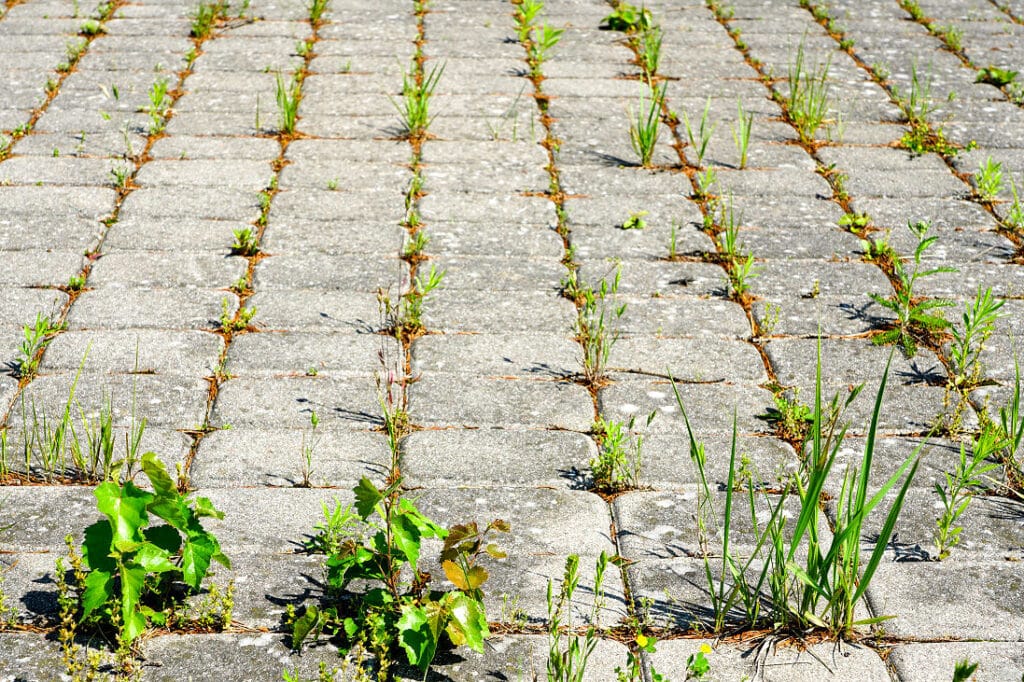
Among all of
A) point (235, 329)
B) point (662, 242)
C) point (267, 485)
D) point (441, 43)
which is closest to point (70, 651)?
point (267, 485)

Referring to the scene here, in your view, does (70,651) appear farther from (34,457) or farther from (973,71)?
(973,71)

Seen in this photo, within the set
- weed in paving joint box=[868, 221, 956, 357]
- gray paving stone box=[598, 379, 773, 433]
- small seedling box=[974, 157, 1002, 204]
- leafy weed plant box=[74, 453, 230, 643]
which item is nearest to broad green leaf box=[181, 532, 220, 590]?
leafy weed plant box=[74, 453, 230, 643]

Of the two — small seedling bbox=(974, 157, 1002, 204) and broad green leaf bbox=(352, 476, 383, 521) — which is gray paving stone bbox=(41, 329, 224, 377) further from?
small seedling bbox=(974, 157, 1002, 204)

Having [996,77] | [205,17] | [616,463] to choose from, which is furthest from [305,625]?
[996,77]

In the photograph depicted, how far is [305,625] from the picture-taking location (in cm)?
247

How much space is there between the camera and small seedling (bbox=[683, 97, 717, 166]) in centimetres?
508

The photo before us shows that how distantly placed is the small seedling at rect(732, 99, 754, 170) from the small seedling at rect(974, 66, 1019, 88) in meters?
1.45

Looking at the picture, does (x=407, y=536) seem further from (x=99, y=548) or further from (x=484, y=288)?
(x=484, y=288)

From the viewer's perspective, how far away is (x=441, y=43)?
21.5 feet

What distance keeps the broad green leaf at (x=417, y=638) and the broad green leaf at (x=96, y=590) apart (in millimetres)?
603

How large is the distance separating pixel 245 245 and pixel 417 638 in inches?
86.2

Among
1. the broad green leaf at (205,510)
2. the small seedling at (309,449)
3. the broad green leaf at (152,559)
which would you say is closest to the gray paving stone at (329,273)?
the small seedling at (309,449)

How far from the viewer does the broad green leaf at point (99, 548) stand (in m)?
2.44

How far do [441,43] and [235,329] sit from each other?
3.27m
